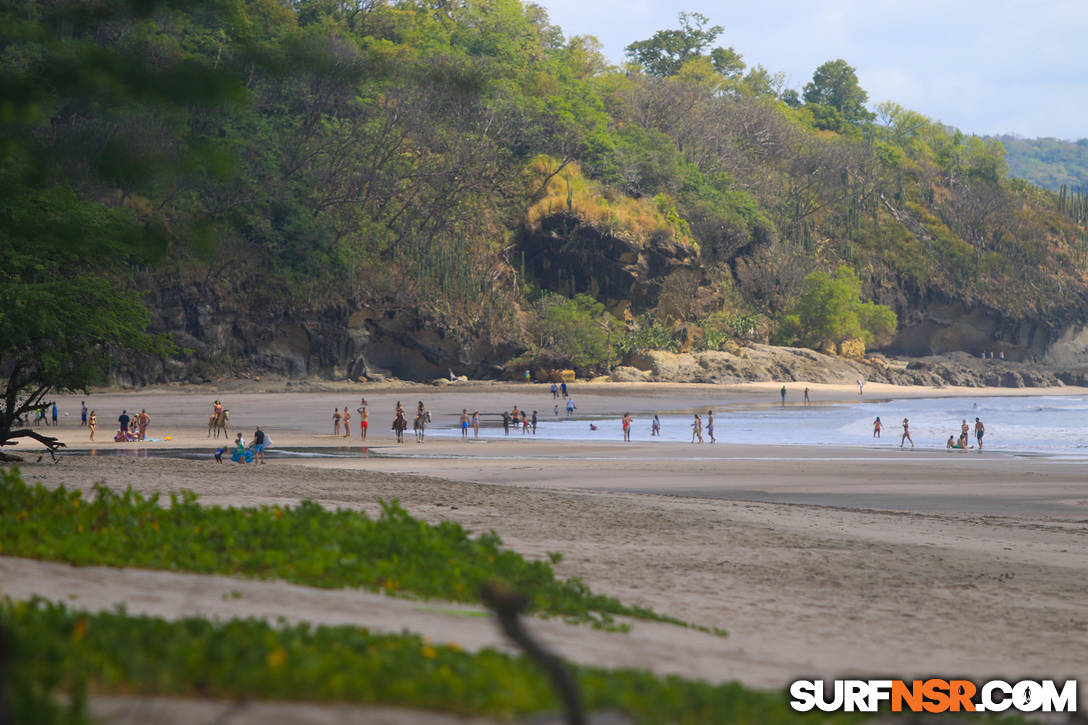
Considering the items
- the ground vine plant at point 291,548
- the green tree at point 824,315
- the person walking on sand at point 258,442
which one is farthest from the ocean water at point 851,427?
the ground vine plant at point 291,548

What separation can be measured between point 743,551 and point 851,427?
34905 mm

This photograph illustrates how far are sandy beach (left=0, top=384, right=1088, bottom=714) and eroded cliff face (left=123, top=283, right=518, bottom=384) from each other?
107 feet

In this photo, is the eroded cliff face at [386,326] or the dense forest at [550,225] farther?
the dense forest at [550,225]

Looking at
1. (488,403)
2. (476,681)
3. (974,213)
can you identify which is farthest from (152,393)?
(974,213)

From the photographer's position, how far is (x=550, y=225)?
79.5m

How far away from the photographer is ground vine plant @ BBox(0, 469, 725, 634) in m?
7.41

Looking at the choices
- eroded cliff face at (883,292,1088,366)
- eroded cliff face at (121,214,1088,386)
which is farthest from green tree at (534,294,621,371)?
eroded cliff face at (883,292,1088,366)

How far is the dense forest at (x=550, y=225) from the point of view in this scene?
2598 inches

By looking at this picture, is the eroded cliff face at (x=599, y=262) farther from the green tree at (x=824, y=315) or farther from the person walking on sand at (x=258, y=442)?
the person walking on sand at (x=258, y=442)

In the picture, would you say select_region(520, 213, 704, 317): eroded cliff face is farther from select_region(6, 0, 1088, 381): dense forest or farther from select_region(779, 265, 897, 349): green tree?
select_region(779, 265, 897, 349): green tree

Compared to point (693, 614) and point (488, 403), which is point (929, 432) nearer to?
point (488, 403)

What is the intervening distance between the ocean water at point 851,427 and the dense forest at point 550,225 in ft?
63.7

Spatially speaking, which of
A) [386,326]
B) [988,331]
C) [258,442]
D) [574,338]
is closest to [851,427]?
[258,442]

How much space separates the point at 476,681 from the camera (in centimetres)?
431
